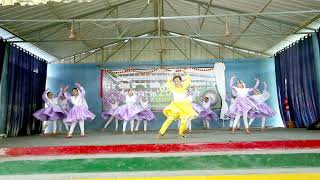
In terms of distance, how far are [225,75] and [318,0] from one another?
20.0ft

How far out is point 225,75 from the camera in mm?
14148

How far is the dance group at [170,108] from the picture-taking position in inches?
256

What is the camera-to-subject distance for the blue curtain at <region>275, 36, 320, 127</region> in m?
10.7

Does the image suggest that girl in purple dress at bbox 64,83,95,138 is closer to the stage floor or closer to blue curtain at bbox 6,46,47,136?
the stage floor

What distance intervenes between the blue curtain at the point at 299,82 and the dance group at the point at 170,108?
1.66 metres

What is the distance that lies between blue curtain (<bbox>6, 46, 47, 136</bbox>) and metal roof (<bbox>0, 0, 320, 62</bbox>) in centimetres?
69

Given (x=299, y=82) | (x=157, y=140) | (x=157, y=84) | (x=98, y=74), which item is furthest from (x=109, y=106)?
(x=157, y=140)

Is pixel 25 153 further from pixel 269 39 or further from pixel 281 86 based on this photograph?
pixel 281 86

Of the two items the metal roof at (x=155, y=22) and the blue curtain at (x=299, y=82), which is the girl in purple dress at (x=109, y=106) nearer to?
the metal roof at (x=155, y=22)

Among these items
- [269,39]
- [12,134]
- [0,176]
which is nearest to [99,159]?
[0,176]

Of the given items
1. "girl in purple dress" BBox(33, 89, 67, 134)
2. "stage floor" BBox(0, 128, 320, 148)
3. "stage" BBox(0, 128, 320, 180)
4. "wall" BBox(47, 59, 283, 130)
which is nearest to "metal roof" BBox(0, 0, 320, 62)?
"wall" BBox(47, 59, 283, 130)

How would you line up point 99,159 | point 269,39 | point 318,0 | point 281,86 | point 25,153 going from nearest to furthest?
point 99,159, point 25,153, point 318,0, point 269,39, point 281,86

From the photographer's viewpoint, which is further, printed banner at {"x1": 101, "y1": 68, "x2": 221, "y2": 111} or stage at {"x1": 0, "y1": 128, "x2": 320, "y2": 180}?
printed banner at {"x1": 101, "y1": 68, "x2": 221, "y2": 111}

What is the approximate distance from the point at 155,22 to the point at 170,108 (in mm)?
7579
